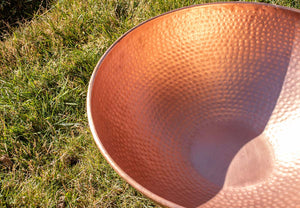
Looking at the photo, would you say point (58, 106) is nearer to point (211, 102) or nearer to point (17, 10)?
point (211, 102)

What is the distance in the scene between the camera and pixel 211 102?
1.09 meters

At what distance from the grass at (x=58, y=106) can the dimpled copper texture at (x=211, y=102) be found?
32cm

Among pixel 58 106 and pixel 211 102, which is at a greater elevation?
pixel 211 102

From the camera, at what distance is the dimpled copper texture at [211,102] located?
2.88 ft

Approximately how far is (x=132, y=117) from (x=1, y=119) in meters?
0.70

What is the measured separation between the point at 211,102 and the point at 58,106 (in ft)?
2.28

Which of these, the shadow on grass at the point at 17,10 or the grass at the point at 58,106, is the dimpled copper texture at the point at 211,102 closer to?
the grass at the point at 58,106

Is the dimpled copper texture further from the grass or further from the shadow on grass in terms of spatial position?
the shadow on grass

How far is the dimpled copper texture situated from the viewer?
88 centimetres

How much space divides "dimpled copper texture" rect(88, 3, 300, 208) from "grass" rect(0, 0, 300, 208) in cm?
32

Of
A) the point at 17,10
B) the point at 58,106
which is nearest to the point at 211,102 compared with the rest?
the point at 58,106

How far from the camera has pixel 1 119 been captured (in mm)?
1330

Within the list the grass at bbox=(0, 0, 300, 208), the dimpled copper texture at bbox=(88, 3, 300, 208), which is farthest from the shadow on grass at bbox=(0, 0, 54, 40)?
the dimpled copper texture at bbox=(88, 3, 300, 208)

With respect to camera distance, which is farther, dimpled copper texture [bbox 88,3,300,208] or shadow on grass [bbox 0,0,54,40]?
shadow on grass [bbox 0,0,54,40]
